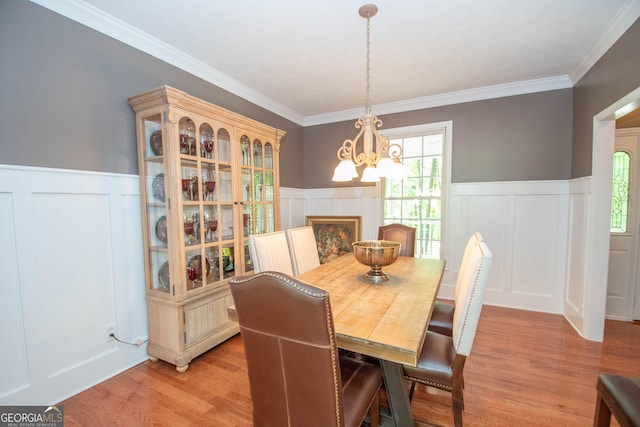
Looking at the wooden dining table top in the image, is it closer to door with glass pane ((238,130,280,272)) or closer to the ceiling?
door with glass pane ((238,130,280,272))

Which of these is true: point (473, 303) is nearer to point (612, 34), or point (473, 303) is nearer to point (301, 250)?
point (301, 250)

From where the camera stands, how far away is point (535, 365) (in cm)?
205

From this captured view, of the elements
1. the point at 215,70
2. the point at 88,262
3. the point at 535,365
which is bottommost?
the point at 535,365

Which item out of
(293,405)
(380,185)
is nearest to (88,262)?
(293,405)

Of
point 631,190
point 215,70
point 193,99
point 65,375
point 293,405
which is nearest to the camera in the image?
point 293,405

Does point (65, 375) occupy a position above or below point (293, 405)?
below

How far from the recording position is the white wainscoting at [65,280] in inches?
60.1

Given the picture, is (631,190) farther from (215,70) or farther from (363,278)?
(215,70)

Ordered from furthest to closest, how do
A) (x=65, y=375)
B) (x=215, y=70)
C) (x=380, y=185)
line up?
1. (x=380, y=185)
2. (x=215, y=70)
3. (x=65, y=375)

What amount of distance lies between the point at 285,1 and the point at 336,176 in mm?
1182

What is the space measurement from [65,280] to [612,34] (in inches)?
169

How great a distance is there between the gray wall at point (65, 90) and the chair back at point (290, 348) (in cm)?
164

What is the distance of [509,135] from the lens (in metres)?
3.06

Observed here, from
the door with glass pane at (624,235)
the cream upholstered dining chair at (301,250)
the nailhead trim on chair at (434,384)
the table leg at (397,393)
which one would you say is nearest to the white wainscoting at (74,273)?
the door with glass pane at (624,235)
